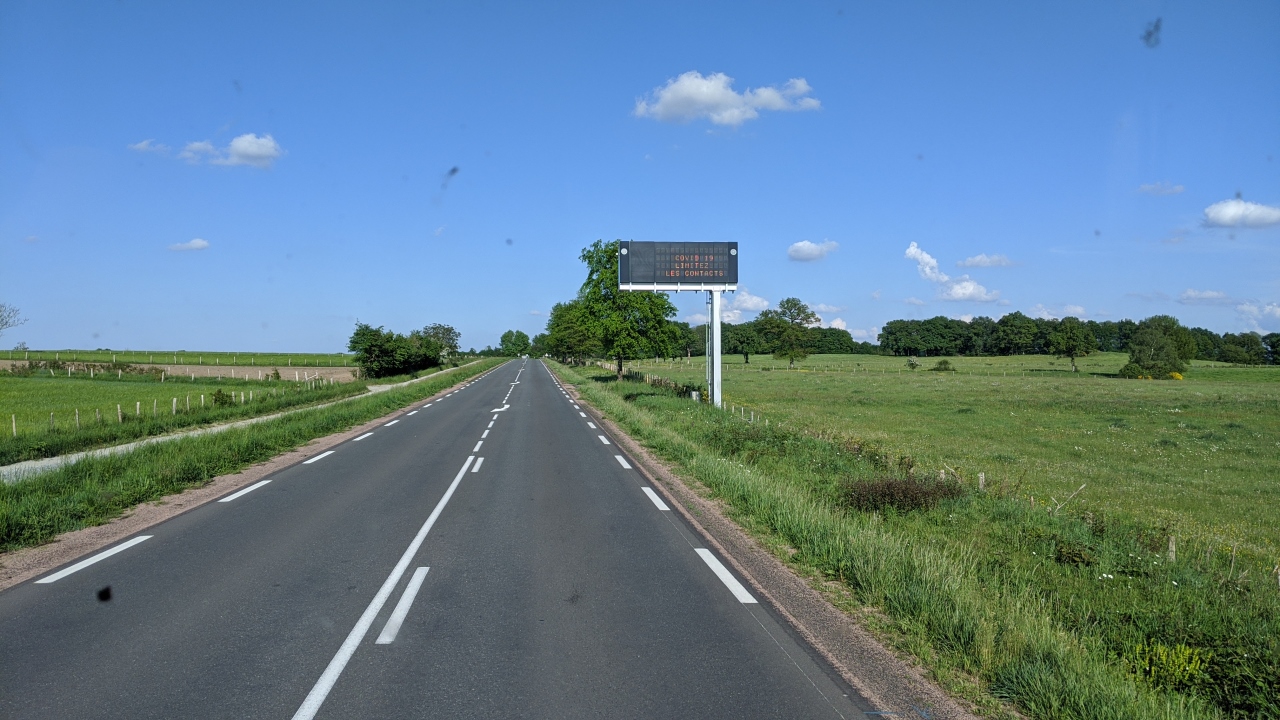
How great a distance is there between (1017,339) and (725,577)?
15595 cm

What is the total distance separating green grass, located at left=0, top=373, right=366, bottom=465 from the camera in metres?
19.2

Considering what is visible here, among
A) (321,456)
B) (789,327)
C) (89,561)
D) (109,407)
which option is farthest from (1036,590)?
(789,327)

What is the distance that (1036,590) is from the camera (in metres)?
6.86

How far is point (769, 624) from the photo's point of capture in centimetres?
587

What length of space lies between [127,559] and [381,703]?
16.6 ft

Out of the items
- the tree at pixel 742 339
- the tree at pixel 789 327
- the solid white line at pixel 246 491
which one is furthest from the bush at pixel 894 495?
the tree at pixel 742 339

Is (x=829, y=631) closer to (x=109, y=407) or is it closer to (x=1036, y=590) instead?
(x=1036, y=590)

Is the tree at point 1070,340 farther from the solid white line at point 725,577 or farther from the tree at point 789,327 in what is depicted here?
the solid white line at point 725,577

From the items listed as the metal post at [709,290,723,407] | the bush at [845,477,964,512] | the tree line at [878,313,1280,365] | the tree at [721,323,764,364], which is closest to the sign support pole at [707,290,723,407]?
the metal post at [709,290,723,407]

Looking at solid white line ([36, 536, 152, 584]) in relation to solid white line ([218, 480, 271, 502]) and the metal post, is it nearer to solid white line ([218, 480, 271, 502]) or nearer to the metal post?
solid white line ([218, 480, 271, 502])

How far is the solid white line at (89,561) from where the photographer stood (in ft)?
22.9

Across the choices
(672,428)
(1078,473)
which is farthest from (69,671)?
(1078,473)

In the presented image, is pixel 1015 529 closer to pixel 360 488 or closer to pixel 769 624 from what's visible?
pixel 769 624

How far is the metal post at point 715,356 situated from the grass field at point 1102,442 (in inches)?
93.8
